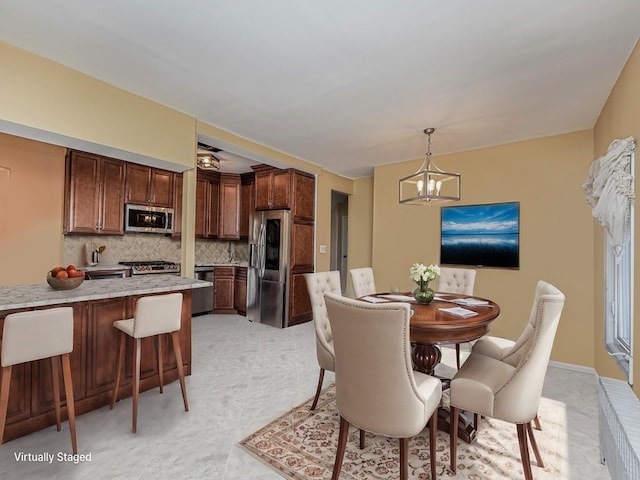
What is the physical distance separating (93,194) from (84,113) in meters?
2.11

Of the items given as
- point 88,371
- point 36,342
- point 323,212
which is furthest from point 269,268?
point 36,342

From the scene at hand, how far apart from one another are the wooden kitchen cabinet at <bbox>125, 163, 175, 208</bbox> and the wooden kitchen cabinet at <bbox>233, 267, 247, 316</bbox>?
62.9 inches

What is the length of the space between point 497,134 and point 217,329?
446cm

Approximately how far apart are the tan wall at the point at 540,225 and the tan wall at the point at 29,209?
193 inches

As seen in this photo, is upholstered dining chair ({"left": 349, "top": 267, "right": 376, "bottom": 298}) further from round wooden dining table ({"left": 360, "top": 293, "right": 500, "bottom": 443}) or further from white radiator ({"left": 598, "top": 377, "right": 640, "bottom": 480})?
white radiator ({"left": 598, "top": 377, "right": 640, "bottom": 480})

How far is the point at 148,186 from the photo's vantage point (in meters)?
4.83

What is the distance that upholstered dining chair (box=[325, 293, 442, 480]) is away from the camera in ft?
4.76

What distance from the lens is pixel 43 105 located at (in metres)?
2.34

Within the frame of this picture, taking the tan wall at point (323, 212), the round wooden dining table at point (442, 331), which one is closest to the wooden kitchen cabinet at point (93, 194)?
the tan wall at point (323, 212)

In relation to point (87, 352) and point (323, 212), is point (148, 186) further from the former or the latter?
point (87, 352)

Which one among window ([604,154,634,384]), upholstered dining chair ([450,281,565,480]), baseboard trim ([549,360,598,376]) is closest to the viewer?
upholstered dining chair ([450,281,565,480])

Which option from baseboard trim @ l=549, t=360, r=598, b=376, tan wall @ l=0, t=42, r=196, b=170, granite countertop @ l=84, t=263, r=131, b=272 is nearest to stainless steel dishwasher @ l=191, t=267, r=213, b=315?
granite countertop @ l=84, t=263, r=131, b=272

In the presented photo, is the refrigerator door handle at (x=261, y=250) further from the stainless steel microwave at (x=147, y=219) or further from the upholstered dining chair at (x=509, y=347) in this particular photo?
the upholstered dining chair at (x=509, y=347)

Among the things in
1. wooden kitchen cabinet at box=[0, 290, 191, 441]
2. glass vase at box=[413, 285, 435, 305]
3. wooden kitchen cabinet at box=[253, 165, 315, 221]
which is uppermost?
wooden kitchen cabinet at box=[253, 165, 315, 221]
